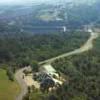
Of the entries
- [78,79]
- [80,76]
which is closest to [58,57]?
[80,76]

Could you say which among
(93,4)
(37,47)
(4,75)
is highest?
(4,75)

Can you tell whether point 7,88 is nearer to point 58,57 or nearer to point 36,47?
point 58,57

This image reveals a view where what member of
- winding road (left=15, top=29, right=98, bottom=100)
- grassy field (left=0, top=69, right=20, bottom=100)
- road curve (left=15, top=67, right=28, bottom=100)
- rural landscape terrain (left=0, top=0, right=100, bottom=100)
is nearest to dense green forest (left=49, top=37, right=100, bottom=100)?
rural landscape terrain (left=0, top=0, right=100, bottom=100)

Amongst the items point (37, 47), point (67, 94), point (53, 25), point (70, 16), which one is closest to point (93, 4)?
point (70, 16)

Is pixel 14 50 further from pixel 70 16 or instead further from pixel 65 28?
pixel 70 16

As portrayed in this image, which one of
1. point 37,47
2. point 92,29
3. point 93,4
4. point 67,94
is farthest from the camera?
point 93,4
